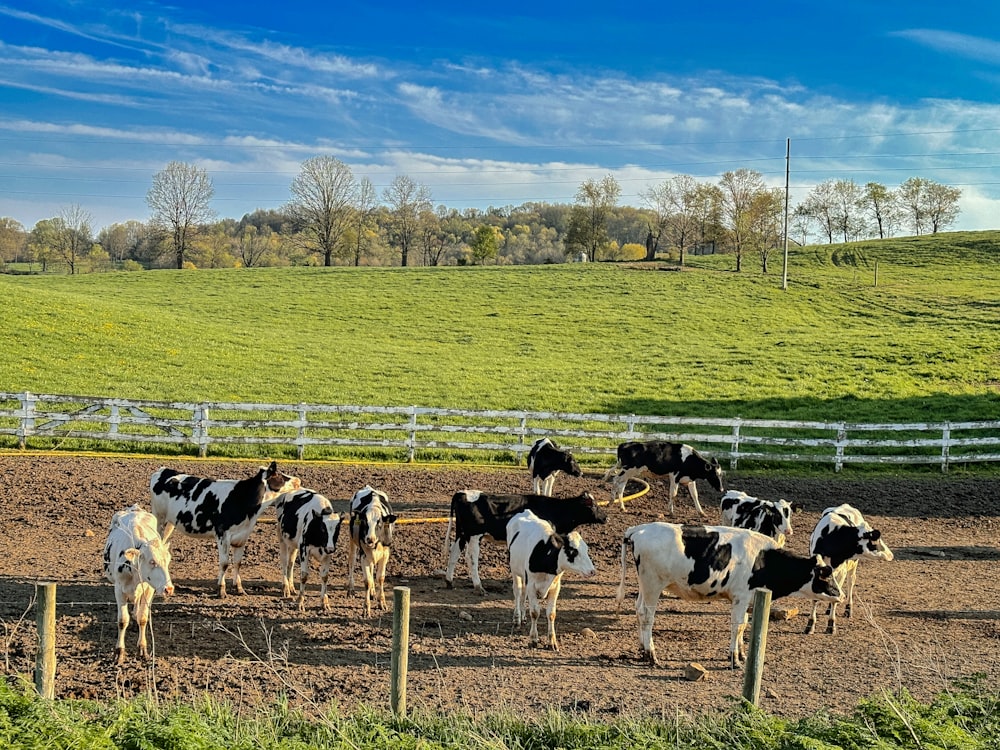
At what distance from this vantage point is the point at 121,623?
29.2 feet

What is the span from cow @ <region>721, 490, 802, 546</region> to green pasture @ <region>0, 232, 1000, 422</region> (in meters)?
13.1

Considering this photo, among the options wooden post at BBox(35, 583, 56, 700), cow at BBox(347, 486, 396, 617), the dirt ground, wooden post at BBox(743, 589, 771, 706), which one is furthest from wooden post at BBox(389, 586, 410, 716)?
cow at BBox(347, 486, 396, 617)

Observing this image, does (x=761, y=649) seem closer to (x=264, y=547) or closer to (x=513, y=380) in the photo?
(x=264, y=547)

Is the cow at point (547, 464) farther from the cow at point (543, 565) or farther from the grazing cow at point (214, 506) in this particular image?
the cow at point (543, 565)

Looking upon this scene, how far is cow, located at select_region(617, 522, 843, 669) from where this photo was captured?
10.1 meters

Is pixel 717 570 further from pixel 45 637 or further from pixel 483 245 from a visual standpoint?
pixel 483 245

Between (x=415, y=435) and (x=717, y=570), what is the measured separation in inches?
539

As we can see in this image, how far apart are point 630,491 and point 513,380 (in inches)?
504

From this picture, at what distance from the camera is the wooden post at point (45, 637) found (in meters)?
6.77

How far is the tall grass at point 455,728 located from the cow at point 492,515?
4.94 m

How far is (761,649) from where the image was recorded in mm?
7441

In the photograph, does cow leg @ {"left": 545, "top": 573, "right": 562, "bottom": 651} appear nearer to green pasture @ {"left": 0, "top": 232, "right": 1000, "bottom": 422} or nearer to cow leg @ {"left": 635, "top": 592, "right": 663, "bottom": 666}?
cow leg @ {"left": 635, "top": 592, "right": 663, "bottom": 666}

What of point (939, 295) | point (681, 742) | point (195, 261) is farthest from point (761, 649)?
point (195, 261)

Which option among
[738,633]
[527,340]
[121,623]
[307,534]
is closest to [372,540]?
[307,534]
